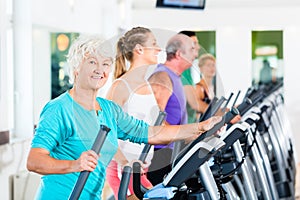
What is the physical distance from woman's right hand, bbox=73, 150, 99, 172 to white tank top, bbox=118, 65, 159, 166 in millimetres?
163

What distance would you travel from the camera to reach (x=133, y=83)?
1958 millimetres

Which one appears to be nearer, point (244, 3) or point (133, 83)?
point (133, 83)

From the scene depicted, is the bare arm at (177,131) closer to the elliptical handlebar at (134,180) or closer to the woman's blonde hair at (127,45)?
the elliptical handlebar at (134,180)

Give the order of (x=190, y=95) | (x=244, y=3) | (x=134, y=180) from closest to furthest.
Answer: (x=134, y=180) < (x=190, y=95) < (x=244, y=3)

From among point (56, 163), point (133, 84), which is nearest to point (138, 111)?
point (133, 84)

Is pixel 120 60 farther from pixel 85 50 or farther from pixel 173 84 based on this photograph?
pixel 173 84

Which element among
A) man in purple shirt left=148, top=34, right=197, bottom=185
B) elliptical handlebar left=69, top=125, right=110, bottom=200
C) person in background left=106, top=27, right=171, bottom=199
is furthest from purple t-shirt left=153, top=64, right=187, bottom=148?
elliptical handlebar left=69, top=125, right=110, bottom=200

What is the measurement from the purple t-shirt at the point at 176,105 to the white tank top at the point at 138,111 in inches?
3.0

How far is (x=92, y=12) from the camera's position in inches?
328

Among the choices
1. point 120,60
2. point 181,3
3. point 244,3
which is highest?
point 244,3

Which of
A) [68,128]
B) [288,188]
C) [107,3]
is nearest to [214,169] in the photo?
[68,128]

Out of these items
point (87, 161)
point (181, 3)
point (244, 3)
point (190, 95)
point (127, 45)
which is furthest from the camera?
point (244, 3)

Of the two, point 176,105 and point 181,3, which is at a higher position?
point 181,3

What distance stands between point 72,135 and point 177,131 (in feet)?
1.27
